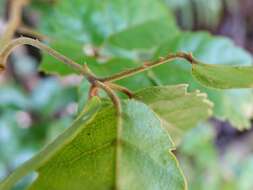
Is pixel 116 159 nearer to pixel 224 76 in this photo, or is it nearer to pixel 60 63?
pixel 224 76

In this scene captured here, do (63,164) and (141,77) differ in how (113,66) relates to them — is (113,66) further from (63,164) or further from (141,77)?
(63,164)

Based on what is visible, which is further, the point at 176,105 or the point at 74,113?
the point at 74,113

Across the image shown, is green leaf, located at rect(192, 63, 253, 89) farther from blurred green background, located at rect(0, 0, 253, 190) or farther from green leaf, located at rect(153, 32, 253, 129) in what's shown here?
blurred green background, located at rect(0, 0, 253, 190)

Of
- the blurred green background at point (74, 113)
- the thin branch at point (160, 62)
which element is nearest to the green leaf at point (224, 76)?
the thin branch at point (160, 62)

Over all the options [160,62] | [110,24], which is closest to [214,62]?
[110,24]

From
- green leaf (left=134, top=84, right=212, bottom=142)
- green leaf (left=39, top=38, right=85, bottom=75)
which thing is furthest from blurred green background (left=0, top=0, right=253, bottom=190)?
green leaf (left=134, top=84, right=212, bottom=142)

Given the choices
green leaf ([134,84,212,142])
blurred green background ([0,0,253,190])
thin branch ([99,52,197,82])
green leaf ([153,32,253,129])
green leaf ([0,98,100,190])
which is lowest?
blurred green background ([0,0,253,190])

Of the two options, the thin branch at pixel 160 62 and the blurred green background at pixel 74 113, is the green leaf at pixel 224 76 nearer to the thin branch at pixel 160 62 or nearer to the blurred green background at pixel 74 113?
the thin branch at pixel 160 62
